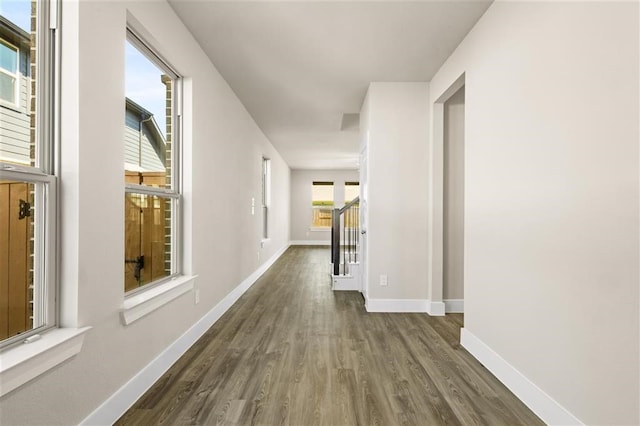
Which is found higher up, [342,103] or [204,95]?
[342,103]

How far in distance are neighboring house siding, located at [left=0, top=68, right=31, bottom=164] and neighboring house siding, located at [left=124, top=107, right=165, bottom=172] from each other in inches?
26.4

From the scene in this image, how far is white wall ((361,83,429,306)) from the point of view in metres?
4.09

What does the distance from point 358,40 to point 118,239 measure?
243 centimetres

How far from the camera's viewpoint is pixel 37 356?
1.35m

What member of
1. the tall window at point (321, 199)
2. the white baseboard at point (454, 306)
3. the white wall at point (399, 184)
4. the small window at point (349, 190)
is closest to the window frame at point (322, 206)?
the tall window at point (321, 199)

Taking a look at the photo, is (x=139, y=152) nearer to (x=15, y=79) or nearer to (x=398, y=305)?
(x=15, y=79)

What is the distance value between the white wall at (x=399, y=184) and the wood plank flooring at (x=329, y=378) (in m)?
0.49

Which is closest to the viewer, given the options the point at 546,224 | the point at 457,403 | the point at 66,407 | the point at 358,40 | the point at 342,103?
the point at 66,407

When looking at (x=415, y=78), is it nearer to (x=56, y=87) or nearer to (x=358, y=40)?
(x=358, y=40)

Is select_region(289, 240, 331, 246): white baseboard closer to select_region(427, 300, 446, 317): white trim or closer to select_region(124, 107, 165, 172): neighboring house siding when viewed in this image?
select_region(427, 300, 446, 317): white trim

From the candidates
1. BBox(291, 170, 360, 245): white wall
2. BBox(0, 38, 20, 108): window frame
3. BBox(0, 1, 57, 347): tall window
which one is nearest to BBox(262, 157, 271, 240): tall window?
BBox(291, 170, 360, 245): white wall

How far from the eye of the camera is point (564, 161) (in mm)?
1791

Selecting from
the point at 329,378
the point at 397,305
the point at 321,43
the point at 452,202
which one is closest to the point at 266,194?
the point at 397,305

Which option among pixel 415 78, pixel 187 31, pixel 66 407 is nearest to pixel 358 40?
pixel 415 78
